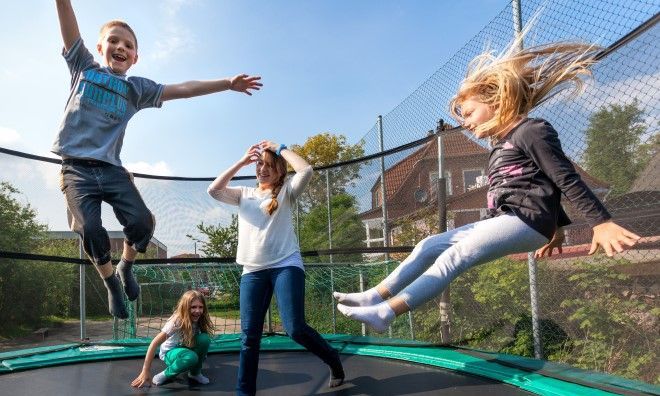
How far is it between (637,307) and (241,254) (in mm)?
1733

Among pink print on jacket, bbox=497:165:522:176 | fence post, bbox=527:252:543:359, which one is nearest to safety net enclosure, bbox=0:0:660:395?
fence post, bbox=527:252:543:359

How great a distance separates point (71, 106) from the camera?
198cm

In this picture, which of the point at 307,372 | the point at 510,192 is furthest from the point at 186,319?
the point at 510,192

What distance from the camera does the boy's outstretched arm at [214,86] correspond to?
214 centimetres

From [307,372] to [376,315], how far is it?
1525 mm

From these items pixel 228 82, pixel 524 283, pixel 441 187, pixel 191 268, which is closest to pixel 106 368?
pixel 191 268

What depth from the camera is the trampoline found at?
222 cm

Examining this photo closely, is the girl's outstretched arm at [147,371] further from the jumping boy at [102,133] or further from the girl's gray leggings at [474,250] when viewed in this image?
the girl's gray leggings at [474,250]

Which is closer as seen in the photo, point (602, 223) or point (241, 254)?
point (602, 223)

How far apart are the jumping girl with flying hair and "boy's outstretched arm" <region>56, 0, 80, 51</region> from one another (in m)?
1.44

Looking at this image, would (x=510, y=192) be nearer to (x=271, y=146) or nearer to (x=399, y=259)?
(x=271, y=146)

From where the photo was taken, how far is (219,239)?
14.1 feet

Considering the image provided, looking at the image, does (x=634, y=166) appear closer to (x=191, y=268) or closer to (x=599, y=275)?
(x=599, y=275)

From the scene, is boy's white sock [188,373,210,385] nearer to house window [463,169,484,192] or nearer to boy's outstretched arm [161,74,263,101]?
boy's outstretched arm [161,74,263,101]
